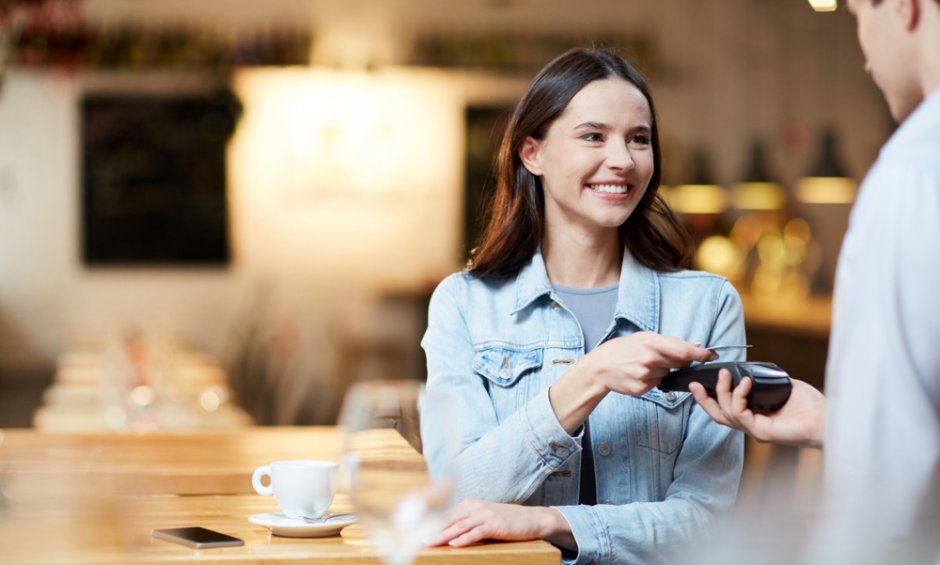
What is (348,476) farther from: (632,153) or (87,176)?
(87,176)

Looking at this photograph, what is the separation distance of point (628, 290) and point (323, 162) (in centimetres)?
646

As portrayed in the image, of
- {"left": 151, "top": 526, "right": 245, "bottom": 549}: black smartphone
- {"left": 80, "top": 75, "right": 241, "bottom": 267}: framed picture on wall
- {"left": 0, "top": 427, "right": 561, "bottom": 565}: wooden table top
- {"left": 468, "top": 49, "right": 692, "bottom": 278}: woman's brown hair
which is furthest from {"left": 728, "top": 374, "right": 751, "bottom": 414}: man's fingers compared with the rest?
{"left": 80, "top": 75, "right": 241, "bottom": 267}: framed picture on wall

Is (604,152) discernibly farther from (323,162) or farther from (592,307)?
(323,162)

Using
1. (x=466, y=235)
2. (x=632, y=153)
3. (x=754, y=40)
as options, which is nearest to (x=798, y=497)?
(x=632, y=153)

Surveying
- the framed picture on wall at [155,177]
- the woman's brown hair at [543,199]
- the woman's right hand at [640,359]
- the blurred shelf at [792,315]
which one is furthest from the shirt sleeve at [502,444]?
the framed picture on wall at [155,177]

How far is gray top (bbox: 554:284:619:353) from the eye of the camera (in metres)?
2.10

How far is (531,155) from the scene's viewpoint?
2.20 metres

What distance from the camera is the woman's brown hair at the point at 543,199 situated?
209 centimetres

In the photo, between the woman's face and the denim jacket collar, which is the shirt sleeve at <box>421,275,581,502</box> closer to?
the denim jacket collar

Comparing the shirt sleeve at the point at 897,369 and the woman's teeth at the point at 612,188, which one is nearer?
the shirt sleeve at the point at 897,369

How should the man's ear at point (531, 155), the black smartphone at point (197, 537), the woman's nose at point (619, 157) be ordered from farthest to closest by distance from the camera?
1. the man's ear at point (531, 155)
2. the woman's nose at point (619, 157)
3. the black smartphone at point (197, 537)

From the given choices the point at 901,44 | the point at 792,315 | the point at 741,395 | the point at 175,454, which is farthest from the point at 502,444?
the point at 792,315

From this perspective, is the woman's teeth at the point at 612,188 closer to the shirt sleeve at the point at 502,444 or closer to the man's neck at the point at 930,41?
the shirt sleeve at the point at 502,444

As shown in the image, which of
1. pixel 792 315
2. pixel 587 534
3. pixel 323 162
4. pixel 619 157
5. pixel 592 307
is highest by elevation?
pixel 323 162
